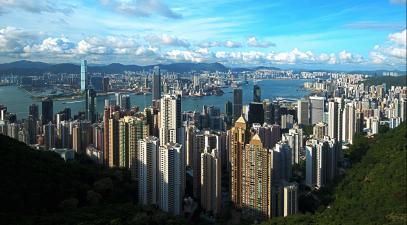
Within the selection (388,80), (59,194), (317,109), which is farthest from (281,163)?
(388,80)

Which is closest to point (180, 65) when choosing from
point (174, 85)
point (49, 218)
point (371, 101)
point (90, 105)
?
point (174, 85)

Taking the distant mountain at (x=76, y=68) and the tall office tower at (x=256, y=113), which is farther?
the tall office tower at (x=256, y=113)

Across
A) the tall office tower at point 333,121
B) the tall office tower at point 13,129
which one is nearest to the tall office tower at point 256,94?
the tall office tower at point 333,121

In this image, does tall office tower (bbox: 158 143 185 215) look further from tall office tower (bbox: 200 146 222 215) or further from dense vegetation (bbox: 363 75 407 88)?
dense vegetation (bbox: 363 75 407 88)

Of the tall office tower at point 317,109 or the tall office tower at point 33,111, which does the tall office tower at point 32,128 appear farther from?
the tall office tower at point 317,109

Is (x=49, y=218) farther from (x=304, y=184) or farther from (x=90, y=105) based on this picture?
(x=90, y=105)

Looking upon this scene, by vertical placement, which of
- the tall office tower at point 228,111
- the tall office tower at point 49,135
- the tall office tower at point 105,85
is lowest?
the tall office tower at point 49,135

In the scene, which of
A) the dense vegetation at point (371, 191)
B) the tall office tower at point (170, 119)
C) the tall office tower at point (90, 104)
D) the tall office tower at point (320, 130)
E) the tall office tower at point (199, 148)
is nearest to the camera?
the dense vegetation at point (371, 191)

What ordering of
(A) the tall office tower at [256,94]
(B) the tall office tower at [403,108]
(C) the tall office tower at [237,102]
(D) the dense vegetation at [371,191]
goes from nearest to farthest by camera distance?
1. (D) the dense vegetation at [371,191]
2. (C) the tall office tower at [237,102]
3. (B) the tall office tower at [403,108]
4. (A) the tall office tower at [256,94]
